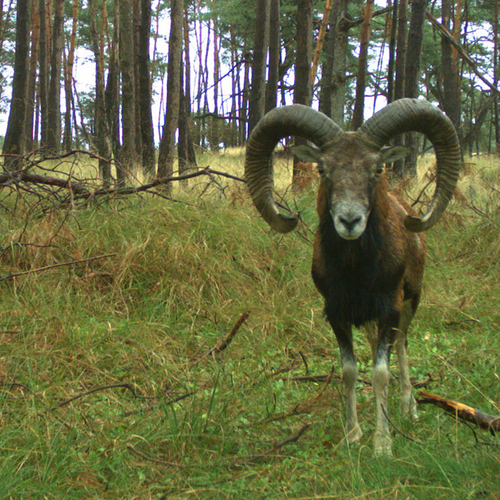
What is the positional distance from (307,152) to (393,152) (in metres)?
0.61

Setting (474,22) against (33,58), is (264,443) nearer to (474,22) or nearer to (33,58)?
(33,58)

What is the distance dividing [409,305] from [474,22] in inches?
1208

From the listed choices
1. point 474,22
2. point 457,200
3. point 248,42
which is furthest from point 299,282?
point 474,22

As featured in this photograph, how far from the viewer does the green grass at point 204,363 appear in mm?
3285

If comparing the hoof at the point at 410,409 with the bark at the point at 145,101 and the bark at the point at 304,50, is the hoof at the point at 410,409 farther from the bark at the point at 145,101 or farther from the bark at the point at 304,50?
the bark at the point at 304,50

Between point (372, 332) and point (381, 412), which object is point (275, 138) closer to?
point (372, 332)

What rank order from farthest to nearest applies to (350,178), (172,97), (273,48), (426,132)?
1. (273,48)
2. (172,97)
3. (426,132)
4. (350,178)

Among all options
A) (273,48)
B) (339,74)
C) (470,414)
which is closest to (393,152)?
(470,414)

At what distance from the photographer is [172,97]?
1134 cm

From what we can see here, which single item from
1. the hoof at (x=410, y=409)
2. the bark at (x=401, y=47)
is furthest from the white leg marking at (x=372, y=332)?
the bark at (x=401, y=47)

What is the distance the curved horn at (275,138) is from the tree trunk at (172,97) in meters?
5.83

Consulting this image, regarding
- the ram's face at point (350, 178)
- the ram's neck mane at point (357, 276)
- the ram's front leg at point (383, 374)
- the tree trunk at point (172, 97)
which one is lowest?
the ram's front leg at point (383, 374)

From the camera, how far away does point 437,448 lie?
3232mm

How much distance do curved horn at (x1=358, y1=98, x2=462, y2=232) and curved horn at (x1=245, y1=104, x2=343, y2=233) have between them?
0.27 m
